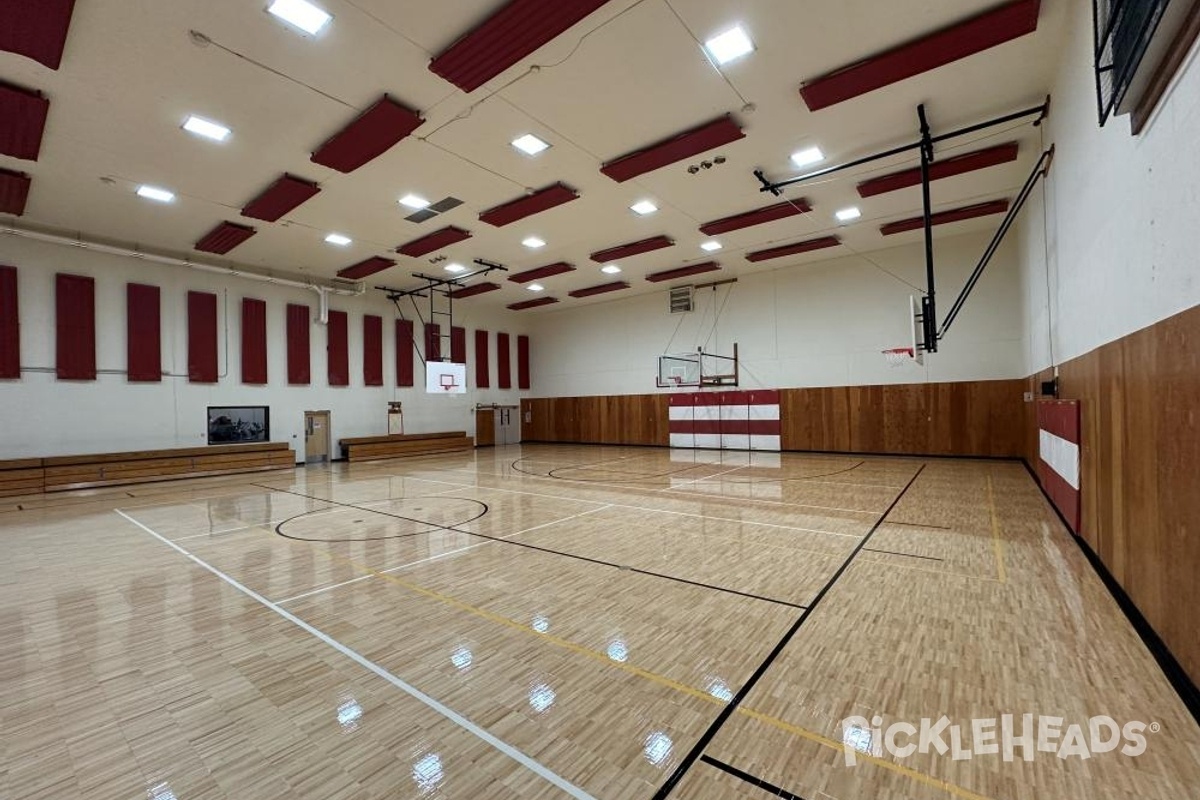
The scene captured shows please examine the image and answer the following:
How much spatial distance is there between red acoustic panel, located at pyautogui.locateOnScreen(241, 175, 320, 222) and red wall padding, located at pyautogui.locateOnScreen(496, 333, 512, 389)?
34.2ft

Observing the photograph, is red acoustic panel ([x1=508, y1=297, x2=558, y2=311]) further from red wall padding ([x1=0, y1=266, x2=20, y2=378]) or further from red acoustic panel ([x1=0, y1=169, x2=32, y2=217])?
red wall padding ([x1=0, y1=266, x2=20, y2=378])

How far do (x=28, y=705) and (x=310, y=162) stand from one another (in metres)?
6.98

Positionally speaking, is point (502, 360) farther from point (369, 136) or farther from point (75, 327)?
point (369, 136)

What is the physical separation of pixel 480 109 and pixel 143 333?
1038 cm

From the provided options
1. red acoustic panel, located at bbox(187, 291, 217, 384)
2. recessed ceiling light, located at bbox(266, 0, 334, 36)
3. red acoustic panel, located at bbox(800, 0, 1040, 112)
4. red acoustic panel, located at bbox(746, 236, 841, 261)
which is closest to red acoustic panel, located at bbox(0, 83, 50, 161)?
recessed ceiling light, located at bbox(266, 0, 334, 36)

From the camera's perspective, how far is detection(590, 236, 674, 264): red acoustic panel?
11273 millimetres

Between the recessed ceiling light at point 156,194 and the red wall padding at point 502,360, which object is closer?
the recessed ceiling light at point 156,194

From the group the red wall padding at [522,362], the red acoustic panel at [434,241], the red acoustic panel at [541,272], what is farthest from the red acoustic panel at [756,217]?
the red wall padding at [522,362]

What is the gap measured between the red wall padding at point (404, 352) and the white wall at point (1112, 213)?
1552 cm

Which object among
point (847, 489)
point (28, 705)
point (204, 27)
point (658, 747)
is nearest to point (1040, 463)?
point (847, 489)

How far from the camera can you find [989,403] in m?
11.0

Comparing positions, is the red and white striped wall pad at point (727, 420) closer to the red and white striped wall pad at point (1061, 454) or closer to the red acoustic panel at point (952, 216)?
the red acoustic panel at point (952, 216)

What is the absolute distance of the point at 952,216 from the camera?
10102 millimetres

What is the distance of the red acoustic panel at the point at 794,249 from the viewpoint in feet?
37.6
